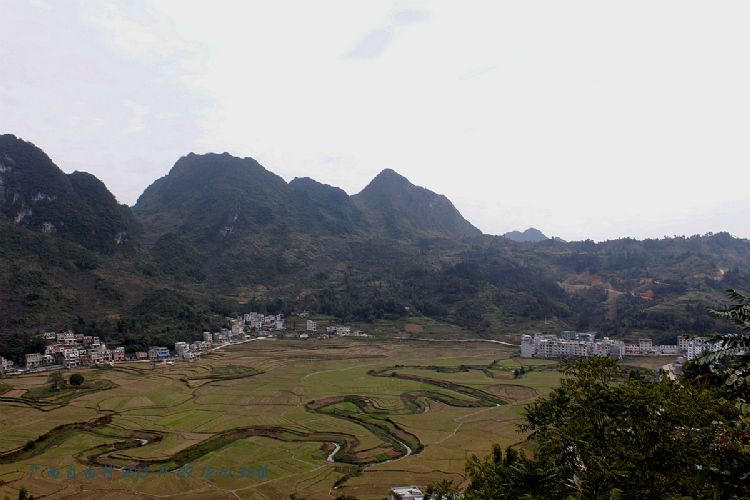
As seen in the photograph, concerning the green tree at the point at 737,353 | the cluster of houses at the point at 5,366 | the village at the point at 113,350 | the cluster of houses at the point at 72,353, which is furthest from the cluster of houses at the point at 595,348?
the green tree at the point at 737,353

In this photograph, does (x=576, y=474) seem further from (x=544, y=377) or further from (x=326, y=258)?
(x=326, y=258)

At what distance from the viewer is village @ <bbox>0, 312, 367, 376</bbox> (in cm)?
5722

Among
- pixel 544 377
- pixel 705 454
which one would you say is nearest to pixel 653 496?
pixel 705 454

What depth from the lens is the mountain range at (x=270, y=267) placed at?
7875cm

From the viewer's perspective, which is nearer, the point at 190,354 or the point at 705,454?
the point at 705,454

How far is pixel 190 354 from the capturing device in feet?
217

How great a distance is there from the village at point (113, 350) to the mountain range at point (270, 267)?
2.88 m

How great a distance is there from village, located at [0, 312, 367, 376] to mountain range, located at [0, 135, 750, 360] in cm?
288

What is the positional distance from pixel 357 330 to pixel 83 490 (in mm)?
70026

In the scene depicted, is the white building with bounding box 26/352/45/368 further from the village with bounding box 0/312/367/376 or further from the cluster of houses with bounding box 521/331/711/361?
the cluster of houses with bounding box 521/331/711/361

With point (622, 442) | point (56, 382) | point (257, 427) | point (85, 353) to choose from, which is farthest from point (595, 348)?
point (85, 353)

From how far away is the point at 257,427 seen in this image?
36062 mm

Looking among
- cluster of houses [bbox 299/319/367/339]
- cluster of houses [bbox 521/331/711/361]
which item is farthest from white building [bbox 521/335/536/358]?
cluster of houses [bbox 299/319/367/339]

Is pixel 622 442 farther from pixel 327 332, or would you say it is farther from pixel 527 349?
pixel 327 332
